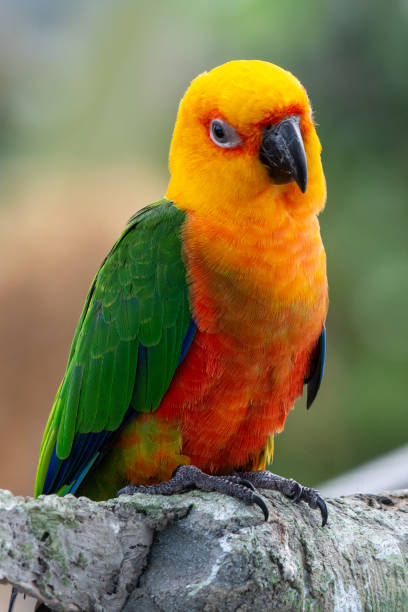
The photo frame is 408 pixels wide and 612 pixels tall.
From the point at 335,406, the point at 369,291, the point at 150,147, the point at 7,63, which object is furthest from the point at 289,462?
the point at 7,63

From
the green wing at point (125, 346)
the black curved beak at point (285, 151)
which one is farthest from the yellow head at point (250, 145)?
the green wing at point (125, 346)

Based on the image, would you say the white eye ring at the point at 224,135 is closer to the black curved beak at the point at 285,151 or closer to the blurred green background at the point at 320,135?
the black curved beak at the point at 285,151

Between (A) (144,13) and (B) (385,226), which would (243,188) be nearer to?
(B) (385,226)

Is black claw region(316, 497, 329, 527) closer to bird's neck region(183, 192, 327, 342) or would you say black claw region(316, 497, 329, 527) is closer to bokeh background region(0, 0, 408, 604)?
bird's neck region(183, 192, 327, 342)

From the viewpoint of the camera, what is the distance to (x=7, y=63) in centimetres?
698

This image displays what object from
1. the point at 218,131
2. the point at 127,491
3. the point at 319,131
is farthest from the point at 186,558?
the point at 319,131

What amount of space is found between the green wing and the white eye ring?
269 mm

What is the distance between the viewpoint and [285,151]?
229cm

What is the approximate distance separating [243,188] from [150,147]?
4631 mm

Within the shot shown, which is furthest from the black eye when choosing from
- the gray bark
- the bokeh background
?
the bokeh background

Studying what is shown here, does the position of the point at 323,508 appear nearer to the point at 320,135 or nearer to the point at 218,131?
the point at 218,131

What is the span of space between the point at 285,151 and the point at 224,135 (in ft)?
0.78

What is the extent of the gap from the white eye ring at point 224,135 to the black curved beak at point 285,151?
92 millimetres

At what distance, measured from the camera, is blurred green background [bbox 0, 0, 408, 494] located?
6086 millimetres
